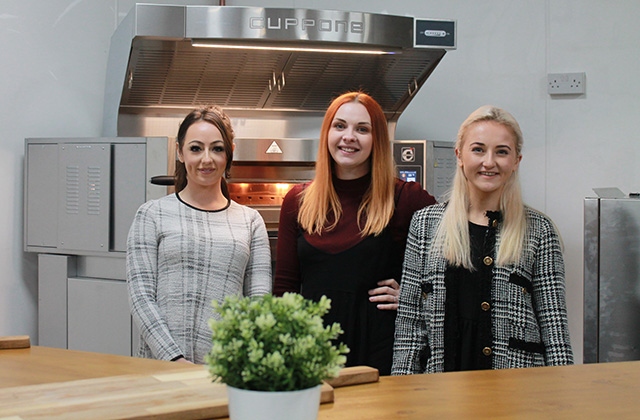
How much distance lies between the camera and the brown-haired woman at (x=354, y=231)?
76.9 inches

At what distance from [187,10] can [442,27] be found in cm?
109

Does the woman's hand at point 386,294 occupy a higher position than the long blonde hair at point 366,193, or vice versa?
the long blonde hair at point 366,193

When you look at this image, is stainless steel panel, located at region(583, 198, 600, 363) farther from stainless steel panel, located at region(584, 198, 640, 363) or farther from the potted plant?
the potted plant

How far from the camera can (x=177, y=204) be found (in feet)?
6.71

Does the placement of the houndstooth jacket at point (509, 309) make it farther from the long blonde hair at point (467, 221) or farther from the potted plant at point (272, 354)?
the potted plant at point (272, 354)

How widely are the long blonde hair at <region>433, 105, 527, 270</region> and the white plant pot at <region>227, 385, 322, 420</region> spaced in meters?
1.02

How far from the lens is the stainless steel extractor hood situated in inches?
127

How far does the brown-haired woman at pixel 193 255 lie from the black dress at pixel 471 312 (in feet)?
1.65

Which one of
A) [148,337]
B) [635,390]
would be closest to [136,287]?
[148,337]

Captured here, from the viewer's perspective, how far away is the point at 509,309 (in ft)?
5.77

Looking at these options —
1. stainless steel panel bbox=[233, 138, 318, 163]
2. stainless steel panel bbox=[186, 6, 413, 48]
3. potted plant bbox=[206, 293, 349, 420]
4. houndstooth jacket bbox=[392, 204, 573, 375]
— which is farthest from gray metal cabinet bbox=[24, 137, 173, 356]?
potted plant bbox=[206, 293, 349, 420]

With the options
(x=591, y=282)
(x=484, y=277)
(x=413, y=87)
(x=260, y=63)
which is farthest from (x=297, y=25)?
(x=484, y=277)

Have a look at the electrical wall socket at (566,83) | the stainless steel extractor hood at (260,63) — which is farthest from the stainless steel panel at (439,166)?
the electrical wall socket at (566,83)

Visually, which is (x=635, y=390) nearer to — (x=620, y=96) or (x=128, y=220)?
(x=128, y=220)
